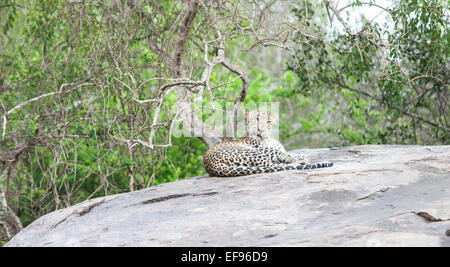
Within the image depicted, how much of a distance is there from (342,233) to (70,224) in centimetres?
290

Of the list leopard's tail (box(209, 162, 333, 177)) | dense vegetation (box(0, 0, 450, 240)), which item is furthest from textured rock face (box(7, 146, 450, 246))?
dense vegetation (box(0, 0, 450, 240))

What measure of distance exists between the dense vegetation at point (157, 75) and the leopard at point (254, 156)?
2.17 ft

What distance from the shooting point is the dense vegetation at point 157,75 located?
7.10 metres

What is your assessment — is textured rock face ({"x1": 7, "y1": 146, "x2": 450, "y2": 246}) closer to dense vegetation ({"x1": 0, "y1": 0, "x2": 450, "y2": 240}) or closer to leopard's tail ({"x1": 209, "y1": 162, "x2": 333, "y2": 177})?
leopard's tail ({"x1": 209, "y1": 162, "x2": 333, "y2": 177})

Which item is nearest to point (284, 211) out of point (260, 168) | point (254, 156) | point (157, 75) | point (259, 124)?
point (260, 168)

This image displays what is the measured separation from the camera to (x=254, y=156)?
6.38 m

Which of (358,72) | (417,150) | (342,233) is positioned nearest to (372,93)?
(358,72)

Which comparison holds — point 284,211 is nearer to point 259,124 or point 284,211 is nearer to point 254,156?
point 254,156

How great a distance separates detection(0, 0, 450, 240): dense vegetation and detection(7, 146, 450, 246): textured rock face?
935 mm

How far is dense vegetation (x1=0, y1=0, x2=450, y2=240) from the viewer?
23.3ft

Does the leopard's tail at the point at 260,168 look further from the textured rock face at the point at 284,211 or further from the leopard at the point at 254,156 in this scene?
the textured rock face at the point at 284,211

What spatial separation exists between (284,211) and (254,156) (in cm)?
178

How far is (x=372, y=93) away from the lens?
11398 millimetres
